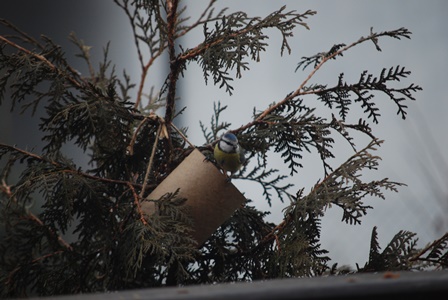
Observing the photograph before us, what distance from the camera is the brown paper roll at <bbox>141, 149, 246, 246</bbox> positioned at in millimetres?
846

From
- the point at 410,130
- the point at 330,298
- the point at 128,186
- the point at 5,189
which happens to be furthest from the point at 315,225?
the point at 410,130

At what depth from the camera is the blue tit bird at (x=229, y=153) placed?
0.84 meters

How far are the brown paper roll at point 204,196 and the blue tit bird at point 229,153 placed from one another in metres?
0.02

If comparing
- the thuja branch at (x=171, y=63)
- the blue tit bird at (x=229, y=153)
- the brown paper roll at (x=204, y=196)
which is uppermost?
the thuja branch at (x=171, y=63)

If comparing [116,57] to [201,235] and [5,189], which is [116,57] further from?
[201,235]

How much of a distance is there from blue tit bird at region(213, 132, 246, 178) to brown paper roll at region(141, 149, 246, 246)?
2 cm

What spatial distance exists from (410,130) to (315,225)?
92 cm

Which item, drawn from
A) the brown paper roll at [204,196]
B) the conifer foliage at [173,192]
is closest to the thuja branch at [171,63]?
the conifer foliage at [173,192]

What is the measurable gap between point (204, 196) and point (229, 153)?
0.08 metres

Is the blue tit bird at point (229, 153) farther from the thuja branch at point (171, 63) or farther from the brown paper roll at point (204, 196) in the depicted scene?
the thuja branch at point (171, 63)

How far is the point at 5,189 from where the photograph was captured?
43.1 inches

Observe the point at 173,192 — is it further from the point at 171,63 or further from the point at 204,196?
the point at 171,63

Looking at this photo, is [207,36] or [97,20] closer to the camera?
[207,36]

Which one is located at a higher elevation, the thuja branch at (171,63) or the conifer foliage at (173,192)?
the thuja branch at (171,63)
